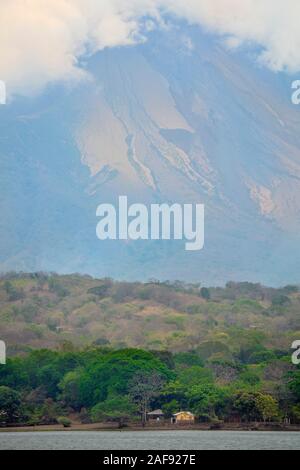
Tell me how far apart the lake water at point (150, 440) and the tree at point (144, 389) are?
11.5 feet

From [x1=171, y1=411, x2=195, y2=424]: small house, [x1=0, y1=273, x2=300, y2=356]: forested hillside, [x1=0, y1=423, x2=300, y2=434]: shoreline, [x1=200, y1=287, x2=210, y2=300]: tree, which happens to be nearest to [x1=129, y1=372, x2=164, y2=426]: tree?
[x1=0, y1=423, x2=300, y2=434]: shoreline

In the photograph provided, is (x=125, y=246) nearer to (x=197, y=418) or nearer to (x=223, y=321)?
(x=223, y=321)

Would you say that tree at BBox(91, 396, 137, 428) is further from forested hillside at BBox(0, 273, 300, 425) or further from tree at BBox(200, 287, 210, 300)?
tree at BBox(200, 287, 210, 300)

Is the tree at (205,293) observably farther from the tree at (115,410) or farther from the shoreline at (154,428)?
the tree at (115,410)

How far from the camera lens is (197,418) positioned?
74.4m

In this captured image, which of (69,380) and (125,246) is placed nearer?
(69,380)

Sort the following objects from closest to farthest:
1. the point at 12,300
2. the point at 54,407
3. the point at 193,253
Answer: the point at 54,407, the point at 12,300, the point at 193,253

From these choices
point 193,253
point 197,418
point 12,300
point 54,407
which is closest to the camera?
point 197,418

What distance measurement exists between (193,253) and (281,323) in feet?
123

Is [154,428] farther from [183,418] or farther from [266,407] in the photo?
[266,407]

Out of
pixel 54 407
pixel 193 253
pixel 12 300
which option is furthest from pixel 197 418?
pixel 193 253

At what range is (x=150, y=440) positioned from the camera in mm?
63750

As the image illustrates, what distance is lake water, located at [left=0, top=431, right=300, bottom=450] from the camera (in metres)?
59.0
